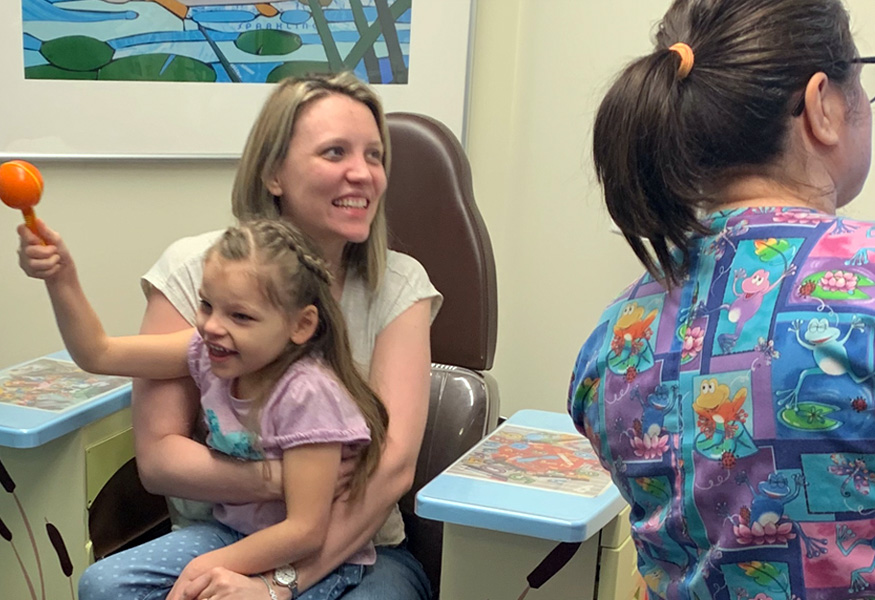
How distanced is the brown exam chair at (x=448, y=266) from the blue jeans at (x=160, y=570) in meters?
0.29

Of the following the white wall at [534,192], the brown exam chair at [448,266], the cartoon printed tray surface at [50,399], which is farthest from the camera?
the white wall at [534,192]

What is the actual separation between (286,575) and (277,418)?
0.22 m

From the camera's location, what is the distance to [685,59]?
2.69 ft

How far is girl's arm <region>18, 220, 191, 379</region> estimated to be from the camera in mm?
1219

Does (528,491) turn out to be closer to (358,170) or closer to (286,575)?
(286,575)

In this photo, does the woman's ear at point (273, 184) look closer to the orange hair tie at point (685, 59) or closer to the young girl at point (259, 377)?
the young girl at point (259, 377)

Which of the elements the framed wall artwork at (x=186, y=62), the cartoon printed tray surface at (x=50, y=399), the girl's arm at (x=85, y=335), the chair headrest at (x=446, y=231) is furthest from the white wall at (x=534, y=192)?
the girl's arm at (x=85, y=335)

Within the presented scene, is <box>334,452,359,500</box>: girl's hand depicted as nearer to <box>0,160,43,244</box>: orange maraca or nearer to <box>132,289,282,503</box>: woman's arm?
<box>132,289,282,503</box>: woman's arm

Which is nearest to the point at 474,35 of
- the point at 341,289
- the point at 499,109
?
the point at 499,109

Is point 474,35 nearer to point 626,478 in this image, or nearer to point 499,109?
point 499,109

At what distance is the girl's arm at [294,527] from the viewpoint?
125 centimetres

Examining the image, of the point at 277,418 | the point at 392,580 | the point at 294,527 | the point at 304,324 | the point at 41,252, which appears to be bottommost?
the point at 392,580

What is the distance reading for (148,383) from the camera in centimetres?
138

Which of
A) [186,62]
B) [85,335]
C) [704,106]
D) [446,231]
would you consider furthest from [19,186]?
[186,62]
